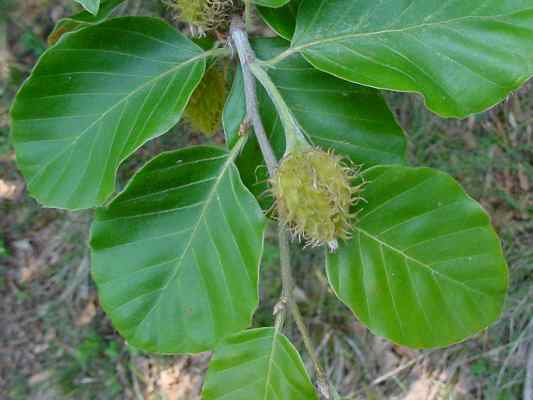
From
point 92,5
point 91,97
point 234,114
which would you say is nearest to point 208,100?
point 234,114

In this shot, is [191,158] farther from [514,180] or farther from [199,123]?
[514,180]

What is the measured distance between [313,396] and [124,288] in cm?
34

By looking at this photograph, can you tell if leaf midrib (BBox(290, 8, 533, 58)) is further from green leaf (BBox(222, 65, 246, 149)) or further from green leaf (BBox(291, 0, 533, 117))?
green leaf (BBox(222, 65, 246, 149))

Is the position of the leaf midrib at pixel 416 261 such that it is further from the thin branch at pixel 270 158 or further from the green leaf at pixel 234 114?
the green leaf at pixel 234 114

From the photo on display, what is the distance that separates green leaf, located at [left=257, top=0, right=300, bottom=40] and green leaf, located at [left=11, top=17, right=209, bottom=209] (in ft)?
0.40

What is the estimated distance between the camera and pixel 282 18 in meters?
0.94

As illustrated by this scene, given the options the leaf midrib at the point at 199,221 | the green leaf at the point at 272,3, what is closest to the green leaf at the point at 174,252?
the leaf midrib at the point at 199,221

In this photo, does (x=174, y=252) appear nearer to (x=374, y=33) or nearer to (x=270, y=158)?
(x=270, y=158)

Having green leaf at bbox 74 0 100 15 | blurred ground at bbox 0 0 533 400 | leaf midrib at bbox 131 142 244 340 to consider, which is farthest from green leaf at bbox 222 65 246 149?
blurred ground at bbox 0 0 533 400

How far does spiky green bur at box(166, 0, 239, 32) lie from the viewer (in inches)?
35.9

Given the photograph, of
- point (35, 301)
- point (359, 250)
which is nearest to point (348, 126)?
point (359, 250)

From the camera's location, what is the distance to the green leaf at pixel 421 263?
31.9 inches

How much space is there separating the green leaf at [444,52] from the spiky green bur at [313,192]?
0.13 metres

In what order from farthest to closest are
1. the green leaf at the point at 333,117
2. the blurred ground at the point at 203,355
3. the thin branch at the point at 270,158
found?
the blurred ground at the point at 203,355 < the green leaf at the point at 333,117 < the thin branch at the point at 270,158
